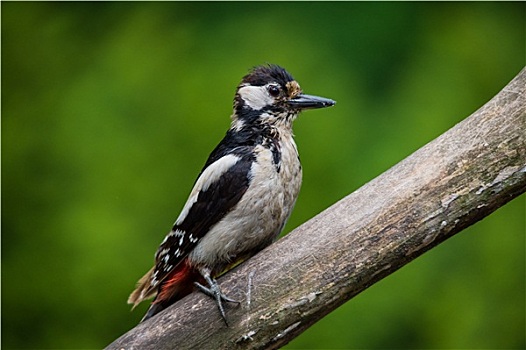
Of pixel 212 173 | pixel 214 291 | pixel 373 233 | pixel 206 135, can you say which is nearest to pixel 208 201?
pixel 212 173

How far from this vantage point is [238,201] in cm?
229

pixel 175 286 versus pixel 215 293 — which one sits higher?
pixel 175 286

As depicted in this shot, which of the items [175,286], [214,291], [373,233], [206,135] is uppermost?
[206,135]

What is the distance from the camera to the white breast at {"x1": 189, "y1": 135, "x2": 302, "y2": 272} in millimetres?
2293

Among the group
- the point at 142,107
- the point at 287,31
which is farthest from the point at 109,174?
the point at 287,31

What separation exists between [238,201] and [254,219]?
68 mm

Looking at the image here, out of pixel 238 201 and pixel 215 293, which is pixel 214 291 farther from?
Result: pixel 238 201

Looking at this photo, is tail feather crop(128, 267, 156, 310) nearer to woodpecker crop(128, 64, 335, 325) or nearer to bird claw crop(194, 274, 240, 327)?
woodpecker crop(128, 64, 335, 325)

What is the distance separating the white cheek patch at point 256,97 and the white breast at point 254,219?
17 cm

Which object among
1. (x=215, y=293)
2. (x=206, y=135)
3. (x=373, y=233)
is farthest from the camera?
(x=206, y=135)

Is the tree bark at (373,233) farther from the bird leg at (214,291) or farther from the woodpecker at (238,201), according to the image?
the woodpecker at (238,201)

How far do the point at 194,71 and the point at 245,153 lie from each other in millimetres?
1380

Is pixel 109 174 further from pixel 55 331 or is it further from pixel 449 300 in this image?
pixel 449 300

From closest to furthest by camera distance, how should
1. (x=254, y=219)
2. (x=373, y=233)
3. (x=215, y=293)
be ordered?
(x=373, y=233) → (x=215, y=293) → (x=254, y=219)
